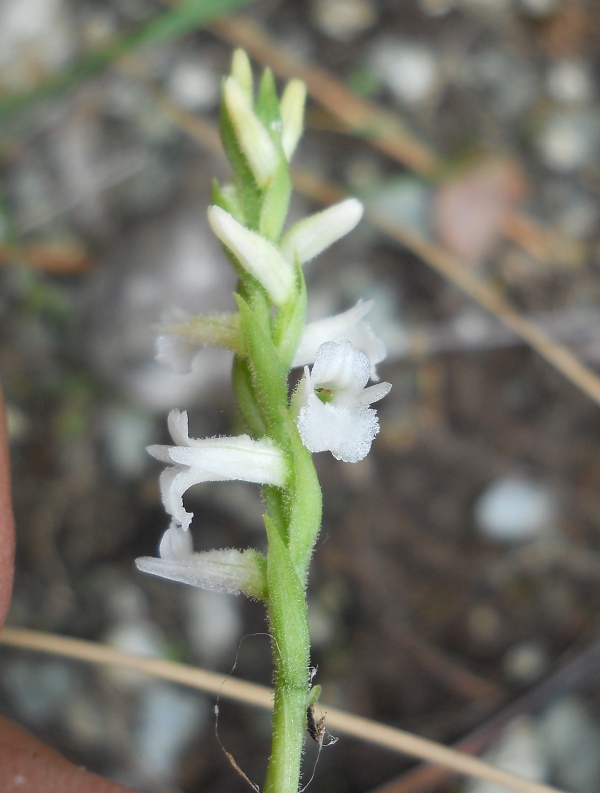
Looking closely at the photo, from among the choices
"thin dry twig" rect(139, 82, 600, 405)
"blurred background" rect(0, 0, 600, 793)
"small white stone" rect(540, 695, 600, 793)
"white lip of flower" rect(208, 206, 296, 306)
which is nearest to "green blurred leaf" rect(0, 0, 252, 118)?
→ "blurred background" rect(0, 0, 600, 793)

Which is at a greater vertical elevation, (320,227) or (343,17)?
(343,17)

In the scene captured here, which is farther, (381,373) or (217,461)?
(381,373)

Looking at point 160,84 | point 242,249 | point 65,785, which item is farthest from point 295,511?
point 160,84

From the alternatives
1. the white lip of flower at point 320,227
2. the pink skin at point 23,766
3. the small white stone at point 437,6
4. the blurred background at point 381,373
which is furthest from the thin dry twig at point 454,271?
the pink skin at point 23,766

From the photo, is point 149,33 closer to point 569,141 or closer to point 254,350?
point 254,350

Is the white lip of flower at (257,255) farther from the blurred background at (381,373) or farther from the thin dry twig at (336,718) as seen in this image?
the blurred background at (381,373)

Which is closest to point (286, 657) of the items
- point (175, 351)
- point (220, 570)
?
point (220, 570)
